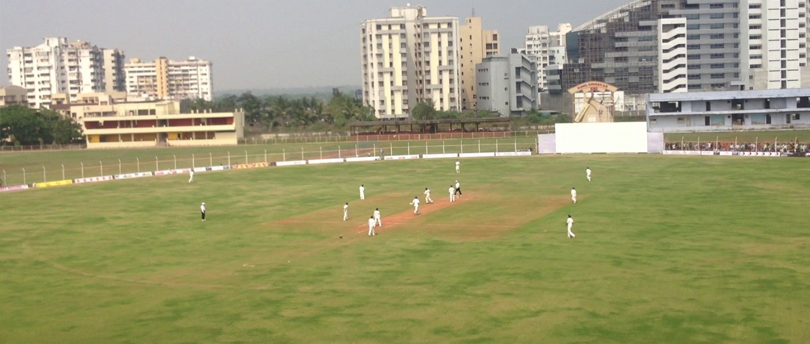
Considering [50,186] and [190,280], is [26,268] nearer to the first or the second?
[190,280]

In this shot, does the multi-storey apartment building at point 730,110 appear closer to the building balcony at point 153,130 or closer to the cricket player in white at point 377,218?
the building balcony at point 153,130

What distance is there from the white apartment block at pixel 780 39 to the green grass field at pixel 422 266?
118722mm

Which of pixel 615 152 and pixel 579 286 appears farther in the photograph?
pixel 615 152

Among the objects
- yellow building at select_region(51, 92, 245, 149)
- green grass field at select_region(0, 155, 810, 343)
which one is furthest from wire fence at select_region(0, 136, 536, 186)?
green grass field at select_region(0, 155, 810, 343)

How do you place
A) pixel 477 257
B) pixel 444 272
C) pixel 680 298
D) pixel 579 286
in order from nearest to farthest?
pixel 680 298
pixel 579 286
pixel 444 272
pixel 477 257

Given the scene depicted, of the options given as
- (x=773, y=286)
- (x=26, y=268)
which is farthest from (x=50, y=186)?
(x=773, y=286)

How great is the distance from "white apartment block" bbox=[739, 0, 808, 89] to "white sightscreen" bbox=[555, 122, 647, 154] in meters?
82.5

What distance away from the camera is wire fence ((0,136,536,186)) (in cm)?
10181

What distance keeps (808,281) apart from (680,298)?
20.2 feet

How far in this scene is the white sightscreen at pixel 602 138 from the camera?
351ft

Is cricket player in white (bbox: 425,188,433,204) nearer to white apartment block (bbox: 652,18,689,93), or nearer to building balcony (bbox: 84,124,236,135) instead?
building balcony (bbox: 84,124,236,135)

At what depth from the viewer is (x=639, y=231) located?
49594mm

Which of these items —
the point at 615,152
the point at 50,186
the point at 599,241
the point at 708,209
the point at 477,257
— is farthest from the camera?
the point at 615,152

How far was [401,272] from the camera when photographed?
133ft
